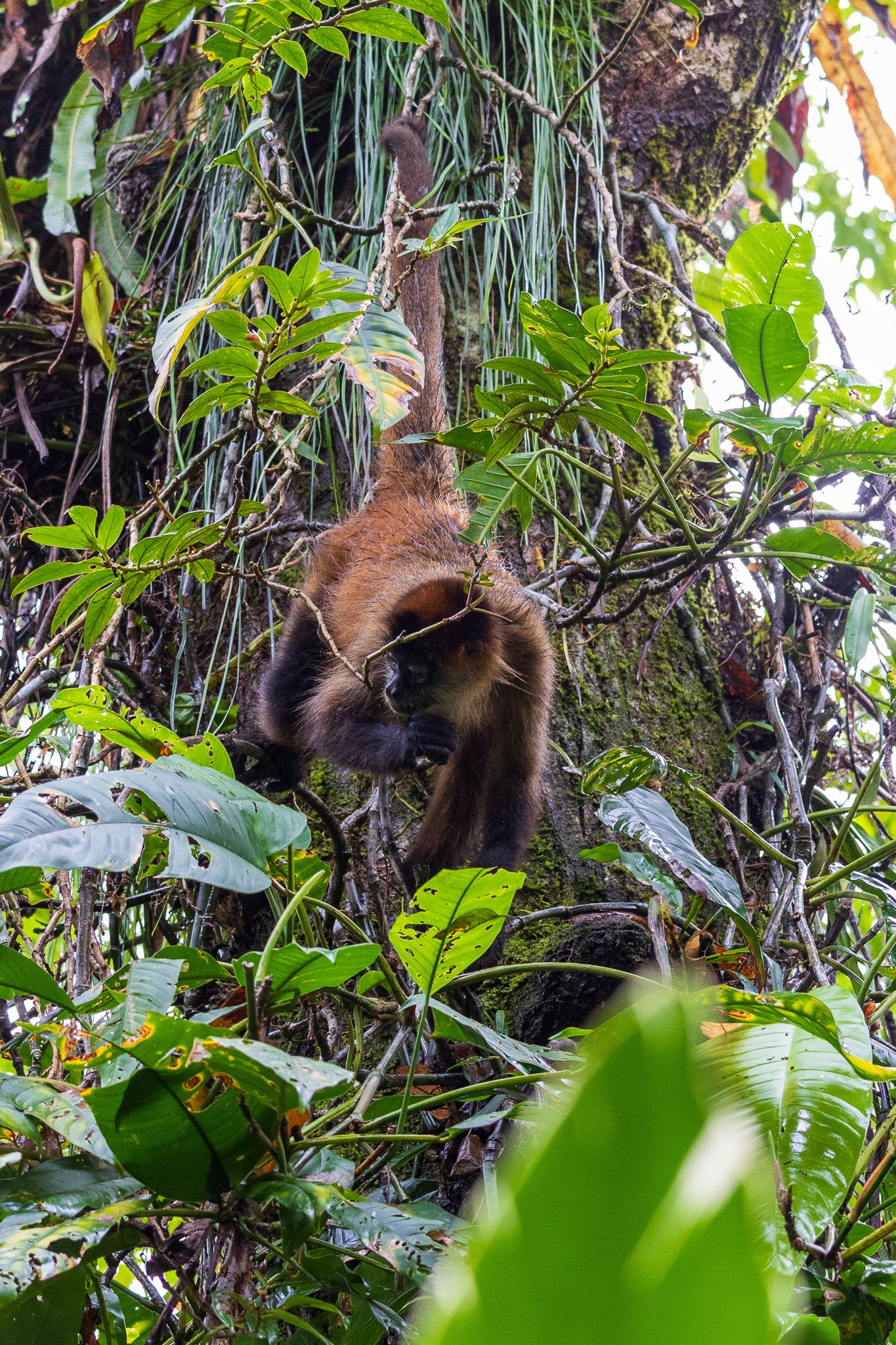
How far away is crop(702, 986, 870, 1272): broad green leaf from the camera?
4.00 ft

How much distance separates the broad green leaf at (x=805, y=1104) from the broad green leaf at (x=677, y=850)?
1.72 ft

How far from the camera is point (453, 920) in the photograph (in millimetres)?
1525

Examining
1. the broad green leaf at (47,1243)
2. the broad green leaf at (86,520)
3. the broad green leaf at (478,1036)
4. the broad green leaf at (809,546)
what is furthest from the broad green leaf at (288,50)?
the broad green leaf at (47,1243)

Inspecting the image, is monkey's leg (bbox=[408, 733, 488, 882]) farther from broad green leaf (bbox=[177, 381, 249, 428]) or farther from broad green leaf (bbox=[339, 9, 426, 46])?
broad green leaf (bbox=[339, 9, 426, 46])

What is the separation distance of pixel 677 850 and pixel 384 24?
182cm

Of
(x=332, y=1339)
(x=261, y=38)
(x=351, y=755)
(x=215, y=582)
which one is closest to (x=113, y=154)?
(x=215, y=582)

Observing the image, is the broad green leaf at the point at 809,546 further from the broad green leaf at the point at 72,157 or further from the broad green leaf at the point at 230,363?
the broad green leaf at the point at 72,157

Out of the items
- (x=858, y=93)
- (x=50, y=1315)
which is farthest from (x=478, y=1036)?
(x=858, y=93)

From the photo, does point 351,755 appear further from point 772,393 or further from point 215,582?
point 772,393

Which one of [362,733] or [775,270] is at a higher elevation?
[775,270]

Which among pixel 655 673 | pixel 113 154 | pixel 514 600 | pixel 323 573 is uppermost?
pixel 113 154

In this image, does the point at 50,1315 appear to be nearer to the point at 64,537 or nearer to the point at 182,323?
the point at 64,537

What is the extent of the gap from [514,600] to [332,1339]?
239cm

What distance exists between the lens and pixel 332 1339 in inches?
57.9
